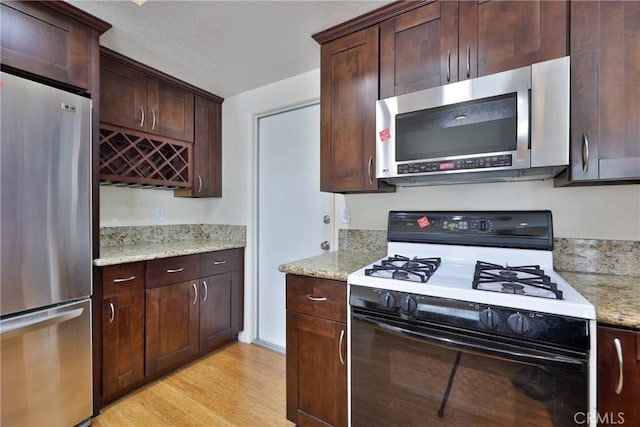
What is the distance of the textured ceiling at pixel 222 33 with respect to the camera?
1.58 m

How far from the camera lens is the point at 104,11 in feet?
5.25

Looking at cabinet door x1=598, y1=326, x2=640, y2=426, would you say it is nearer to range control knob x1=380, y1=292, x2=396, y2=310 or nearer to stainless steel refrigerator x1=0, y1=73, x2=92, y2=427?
range control knob x1=380, y1=292, x2=396, y2=310

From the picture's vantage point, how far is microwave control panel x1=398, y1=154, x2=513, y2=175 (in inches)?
50.6

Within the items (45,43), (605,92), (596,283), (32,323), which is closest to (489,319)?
(596,283)

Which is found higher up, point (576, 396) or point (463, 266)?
point (463, 266)

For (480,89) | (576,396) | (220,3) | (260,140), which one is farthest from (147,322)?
(480,89)

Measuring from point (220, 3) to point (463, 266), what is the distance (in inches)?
74.9

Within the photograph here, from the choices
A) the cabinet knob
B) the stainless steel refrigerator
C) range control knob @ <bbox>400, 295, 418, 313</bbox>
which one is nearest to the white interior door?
range control knob @ <bbox>400, 295, 418, 313</bbox>

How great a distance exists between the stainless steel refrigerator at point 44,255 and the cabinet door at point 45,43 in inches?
6.8

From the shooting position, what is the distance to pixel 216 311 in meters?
2.50

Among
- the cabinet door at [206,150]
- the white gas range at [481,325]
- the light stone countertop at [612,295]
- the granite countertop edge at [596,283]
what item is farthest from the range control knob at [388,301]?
the cabinet door at [206,150]

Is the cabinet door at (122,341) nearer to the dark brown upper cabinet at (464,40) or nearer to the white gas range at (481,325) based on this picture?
the white gas range at (481,325)

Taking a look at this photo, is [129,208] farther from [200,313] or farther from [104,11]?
[104,11]

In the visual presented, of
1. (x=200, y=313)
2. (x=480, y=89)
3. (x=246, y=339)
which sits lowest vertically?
(x=246, y=339)
